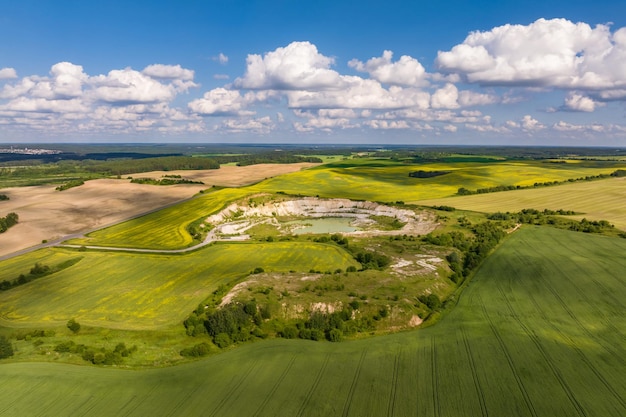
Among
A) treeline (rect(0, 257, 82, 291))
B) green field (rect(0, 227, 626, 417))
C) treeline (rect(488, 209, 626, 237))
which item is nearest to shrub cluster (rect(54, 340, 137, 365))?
green field (rect(0, 227, 626, 417))

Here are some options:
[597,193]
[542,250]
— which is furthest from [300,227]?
[597,193]

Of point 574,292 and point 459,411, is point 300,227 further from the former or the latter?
point 459,411

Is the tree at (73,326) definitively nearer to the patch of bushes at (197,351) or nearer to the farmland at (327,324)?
the farmland at (327,324)

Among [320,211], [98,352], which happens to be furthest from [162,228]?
[98,352]

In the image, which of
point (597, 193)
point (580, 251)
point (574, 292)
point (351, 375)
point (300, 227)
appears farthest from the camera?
point (597, 193)

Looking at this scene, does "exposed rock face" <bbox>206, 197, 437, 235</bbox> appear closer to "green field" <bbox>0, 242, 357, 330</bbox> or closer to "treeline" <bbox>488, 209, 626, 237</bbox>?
"treeline" <bbox>488, 209, 626, 237</bbox>

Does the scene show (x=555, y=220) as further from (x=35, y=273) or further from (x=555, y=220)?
(x=35, y=273)
